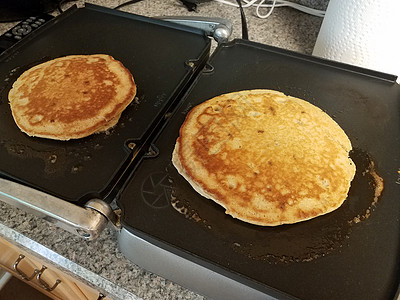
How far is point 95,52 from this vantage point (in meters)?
0.96

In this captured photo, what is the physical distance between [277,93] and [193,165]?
290mm

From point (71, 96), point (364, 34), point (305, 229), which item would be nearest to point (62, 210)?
point (71, 96)

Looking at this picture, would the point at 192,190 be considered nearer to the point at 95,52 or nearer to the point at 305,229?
the point at 305,229

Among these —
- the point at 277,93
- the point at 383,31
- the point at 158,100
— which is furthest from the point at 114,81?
the point at 383,31

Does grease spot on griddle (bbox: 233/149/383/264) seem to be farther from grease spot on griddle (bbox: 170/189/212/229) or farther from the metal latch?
the metal latch

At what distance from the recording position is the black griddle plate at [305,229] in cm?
56

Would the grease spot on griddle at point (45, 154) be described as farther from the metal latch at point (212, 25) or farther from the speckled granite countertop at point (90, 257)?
the metal latch at point (212, 25)

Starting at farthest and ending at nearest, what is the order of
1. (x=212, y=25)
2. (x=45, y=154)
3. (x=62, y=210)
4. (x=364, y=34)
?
1. (x=212, y=25)
2. (x=364, y=34)
3. (x=45, y=154)
4. (x=62, y=210)

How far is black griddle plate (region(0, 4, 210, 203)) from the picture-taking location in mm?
690

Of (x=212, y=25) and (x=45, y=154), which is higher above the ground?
(x=212, y=25)

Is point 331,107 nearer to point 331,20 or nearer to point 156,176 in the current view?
point 331,20

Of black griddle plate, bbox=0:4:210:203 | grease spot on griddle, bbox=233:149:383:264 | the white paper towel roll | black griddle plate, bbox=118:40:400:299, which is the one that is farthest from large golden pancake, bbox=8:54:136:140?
the white paper towel roll

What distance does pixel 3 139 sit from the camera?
0.75 meters

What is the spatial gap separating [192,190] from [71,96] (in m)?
0.37
